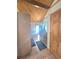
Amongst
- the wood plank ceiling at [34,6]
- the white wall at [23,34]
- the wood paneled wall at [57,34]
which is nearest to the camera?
the wood paneled wall at [57,34]

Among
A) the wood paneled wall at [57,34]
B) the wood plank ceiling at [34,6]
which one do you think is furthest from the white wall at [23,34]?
the wood paneled wall at [57,34]

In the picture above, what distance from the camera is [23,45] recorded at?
144 inches

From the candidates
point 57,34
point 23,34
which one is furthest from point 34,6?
point 57,34

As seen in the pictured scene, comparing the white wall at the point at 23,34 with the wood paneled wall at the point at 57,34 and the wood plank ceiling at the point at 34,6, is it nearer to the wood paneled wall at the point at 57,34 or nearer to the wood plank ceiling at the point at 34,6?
the wood plank ceiling at the point at 34,6

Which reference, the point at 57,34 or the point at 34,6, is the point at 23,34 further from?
the point at 34,6

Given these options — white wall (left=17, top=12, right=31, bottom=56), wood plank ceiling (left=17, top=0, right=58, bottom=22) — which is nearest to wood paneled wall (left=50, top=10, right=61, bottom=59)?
wood plank ceiling (left=17, top=0, right=58, bottom=22)

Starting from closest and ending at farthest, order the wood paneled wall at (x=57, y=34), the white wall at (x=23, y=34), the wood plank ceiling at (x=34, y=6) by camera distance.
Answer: the wood paneled wall at (x=57, y=34) < the white wall at (x=23, y=34) < the wood plank ceiling at (x=34, y=6)

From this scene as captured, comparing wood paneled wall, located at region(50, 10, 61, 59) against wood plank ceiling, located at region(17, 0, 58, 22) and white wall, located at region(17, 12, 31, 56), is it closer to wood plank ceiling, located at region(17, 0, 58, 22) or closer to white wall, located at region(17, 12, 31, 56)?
wood plank ceiling, located at region(17, 0, 58, 22)

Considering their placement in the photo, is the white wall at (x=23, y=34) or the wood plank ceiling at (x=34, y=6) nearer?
the white wall at (x=23, y=34)

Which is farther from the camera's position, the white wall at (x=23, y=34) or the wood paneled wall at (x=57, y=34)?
the white wall at (x=23, y=34)

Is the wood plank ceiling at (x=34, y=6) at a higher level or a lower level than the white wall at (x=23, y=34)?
higher
